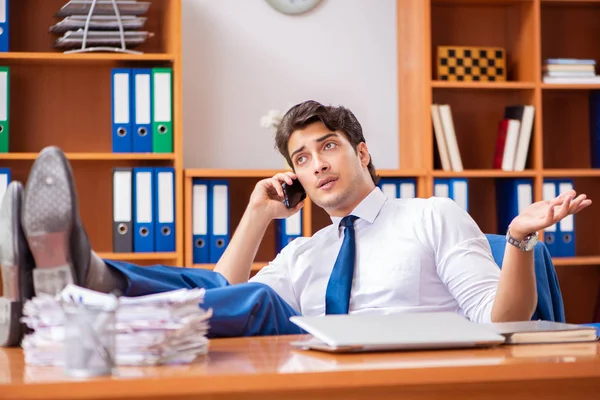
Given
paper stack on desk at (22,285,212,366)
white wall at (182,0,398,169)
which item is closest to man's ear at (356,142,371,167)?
white wall at (182,0,398,169)

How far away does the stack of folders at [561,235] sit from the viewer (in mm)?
3619

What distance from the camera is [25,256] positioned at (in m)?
1.25

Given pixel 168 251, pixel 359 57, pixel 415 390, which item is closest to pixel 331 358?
pixel 415 390

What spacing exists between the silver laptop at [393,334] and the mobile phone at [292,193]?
3.77 ft

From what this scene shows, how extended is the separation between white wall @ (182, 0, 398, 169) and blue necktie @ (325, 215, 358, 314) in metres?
1.47

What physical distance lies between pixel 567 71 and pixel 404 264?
6.02 ft

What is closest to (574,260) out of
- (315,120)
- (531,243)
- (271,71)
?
(271,71)

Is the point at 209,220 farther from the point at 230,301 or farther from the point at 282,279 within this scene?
the point at 230,301

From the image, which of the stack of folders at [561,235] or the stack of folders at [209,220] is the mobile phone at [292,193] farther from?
the stack of folders at [561,235]

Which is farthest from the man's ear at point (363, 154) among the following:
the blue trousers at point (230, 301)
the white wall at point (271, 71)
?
the white wall at point (271, 71)

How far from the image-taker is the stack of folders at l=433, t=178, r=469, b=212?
3502mm

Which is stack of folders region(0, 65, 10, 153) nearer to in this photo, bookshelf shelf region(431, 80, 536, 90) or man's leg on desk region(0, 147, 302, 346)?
bookshelf shelf region(431, 80, 536, 90)

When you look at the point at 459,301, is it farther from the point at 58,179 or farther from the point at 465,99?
the point at 465,99

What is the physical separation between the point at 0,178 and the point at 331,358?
8.14ft
